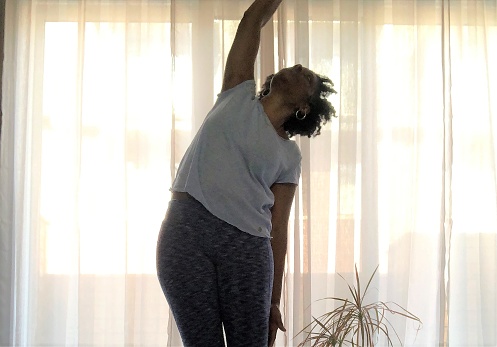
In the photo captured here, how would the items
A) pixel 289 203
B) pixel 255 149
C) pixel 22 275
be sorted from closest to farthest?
pixel 255 149, pixel 289 203, pixel 22 275

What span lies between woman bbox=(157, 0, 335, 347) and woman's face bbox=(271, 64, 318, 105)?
0.03 ft

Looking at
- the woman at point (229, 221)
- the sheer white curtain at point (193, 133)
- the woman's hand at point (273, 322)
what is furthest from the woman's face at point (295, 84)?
the sheer white curtain at point (193, 133)

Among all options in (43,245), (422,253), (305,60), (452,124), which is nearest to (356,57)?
(305,60)

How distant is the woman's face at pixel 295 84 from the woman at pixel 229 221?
0.01 meters

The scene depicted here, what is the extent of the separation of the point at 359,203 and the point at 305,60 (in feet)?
2.26

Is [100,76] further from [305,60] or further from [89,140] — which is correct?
[305,60]

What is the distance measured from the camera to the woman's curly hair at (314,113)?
5.00 feet

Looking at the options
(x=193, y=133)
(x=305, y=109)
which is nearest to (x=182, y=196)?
(x=305, y=109)

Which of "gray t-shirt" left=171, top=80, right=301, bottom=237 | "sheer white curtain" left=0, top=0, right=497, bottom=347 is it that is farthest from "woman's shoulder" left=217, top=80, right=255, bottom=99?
"sheer white curtain" left=0, top=0, right=497, bottom=347

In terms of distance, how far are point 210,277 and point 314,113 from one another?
0.47 meters

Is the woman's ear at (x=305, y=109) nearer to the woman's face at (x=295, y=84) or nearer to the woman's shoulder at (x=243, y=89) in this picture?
the woman's face at (x=295, y=84)

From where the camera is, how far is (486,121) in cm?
307

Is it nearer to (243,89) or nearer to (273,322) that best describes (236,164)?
(243,89)

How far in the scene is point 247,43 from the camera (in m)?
1.46
